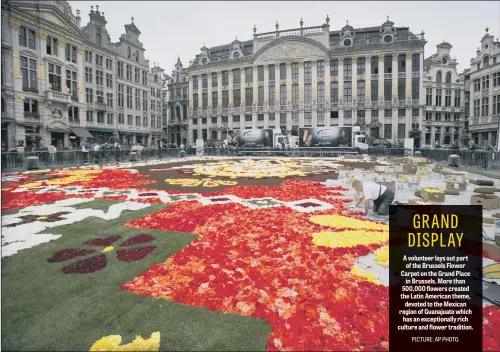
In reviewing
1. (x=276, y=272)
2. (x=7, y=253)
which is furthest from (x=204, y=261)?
(x=7, y=253)

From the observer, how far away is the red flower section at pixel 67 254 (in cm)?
499

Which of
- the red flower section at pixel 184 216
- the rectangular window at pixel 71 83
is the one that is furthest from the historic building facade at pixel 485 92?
the rectangular window at pixel 71 83

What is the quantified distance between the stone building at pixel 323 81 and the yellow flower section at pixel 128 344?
53.5m

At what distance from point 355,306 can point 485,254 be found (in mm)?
2875

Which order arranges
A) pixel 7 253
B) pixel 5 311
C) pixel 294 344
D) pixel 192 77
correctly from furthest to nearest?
1. pixel 192 77
2. pixel 7 253
3. pixel 5 311
4. pixel 294 344

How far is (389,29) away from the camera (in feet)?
175

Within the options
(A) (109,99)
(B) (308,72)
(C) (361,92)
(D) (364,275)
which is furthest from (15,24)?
(C) (361,92)

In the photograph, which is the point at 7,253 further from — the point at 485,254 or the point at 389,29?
the point at 389,29

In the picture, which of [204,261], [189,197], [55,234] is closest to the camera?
[204,261]

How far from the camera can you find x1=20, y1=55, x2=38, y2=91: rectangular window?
34.6 m

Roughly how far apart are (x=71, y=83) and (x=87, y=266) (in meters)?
44.5

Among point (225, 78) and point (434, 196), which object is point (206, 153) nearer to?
point (225, 78)

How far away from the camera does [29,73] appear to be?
116 feet

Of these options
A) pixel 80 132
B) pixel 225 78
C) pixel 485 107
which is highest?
pixel 225 78
